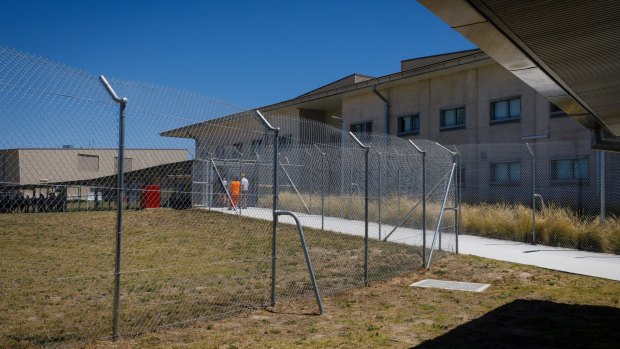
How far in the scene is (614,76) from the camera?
6148mm

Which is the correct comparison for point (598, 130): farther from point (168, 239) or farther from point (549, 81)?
point (168, 239)

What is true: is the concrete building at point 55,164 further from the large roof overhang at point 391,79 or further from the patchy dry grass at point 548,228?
the large roof overhang at point 391,79

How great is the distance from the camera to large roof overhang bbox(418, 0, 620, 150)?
420cm

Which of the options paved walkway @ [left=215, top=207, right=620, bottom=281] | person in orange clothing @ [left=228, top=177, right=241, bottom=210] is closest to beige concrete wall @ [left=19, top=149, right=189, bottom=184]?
person in orange clothing @ [left=228, top=177, right=241, bottom=210]

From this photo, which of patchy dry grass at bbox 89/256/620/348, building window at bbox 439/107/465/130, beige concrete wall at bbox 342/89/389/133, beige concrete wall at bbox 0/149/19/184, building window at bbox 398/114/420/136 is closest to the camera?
beige concrete wall at bbox 0/149/19/184

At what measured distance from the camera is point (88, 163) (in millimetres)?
5652

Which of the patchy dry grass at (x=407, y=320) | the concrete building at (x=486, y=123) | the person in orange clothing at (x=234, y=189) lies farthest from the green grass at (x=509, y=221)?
the patchy dry grass at (x=407, y=320)

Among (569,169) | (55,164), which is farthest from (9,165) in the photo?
(569,169)

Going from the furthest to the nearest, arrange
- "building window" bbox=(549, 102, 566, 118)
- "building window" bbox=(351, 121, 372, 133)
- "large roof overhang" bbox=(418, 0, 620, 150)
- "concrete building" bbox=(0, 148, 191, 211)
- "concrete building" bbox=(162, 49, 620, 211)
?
"building window" bbox=(351, 121, 372, 133) < "building window" bbox=(549, 102, 566, 118) < "concrete building" bbox=(162, 49, 620, 211) < "concrete building" bbox=(0, 148, 191, 211) < "large roof overhang" bbox=(418, 0, 620, 150)

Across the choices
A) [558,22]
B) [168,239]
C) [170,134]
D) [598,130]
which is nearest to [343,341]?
[170,134]

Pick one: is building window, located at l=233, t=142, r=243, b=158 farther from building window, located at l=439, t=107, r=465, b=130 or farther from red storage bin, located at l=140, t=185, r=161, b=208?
building window, located at l=439, t=107, r=465, b=130

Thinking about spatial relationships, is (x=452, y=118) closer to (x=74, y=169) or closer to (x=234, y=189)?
(x=234, y=189)

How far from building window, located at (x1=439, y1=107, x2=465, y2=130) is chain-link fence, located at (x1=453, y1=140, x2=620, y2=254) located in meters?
1.65

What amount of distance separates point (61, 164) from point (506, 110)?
20.3 metres
